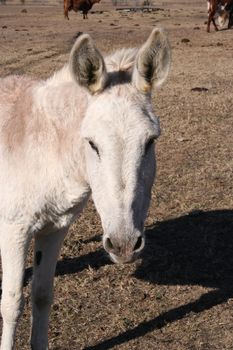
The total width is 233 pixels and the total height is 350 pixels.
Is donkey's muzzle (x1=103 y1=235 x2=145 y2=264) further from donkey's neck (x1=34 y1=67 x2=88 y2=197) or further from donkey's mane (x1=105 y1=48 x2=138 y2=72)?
donkey's mane (x1=105 y1=48 x2=138 y2=72)

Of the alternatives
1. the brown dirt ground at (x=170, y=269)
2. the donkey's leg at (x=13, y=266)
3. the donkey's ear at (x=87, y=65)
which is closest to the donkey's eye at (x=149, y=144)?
the donkey's ear at (x=87, y=65)

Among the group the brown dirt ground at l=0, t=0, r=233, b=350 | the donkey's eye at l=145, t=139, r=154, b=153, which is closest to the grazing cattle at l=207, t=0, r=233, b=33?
the brown dirt ground at l=0, t=0, r=233, b=350

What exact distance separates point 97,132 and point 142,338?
7.12 ft

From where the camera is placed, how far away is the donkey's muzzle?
2832 millimetres

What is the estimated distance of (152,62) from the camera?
305cm

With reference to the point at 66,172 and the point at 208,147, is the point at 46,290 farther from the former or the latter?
the point at 208,147

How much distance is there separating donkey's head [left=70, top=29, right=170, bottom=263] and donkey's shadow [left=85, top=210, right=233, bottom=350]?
186cm

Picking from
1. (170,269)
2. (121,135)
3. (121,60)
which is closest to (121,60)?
(121,60)

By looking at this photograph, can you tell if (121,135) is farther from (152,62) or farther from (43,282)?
(43,282)

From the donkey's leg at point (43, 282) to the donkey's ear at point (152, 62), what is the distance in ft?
4.55

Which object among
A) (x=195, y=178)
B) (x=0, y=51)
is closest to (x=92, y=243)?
(x=195, y=178)

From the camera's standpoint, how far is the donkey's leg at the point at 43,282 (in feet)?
13.3

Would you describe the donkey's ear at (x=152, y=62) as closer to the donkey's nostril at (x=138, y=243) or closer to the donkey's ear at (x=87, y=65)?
the donkey's ear at (x=87, y=65)

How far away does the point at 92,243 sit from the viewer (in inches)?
232
